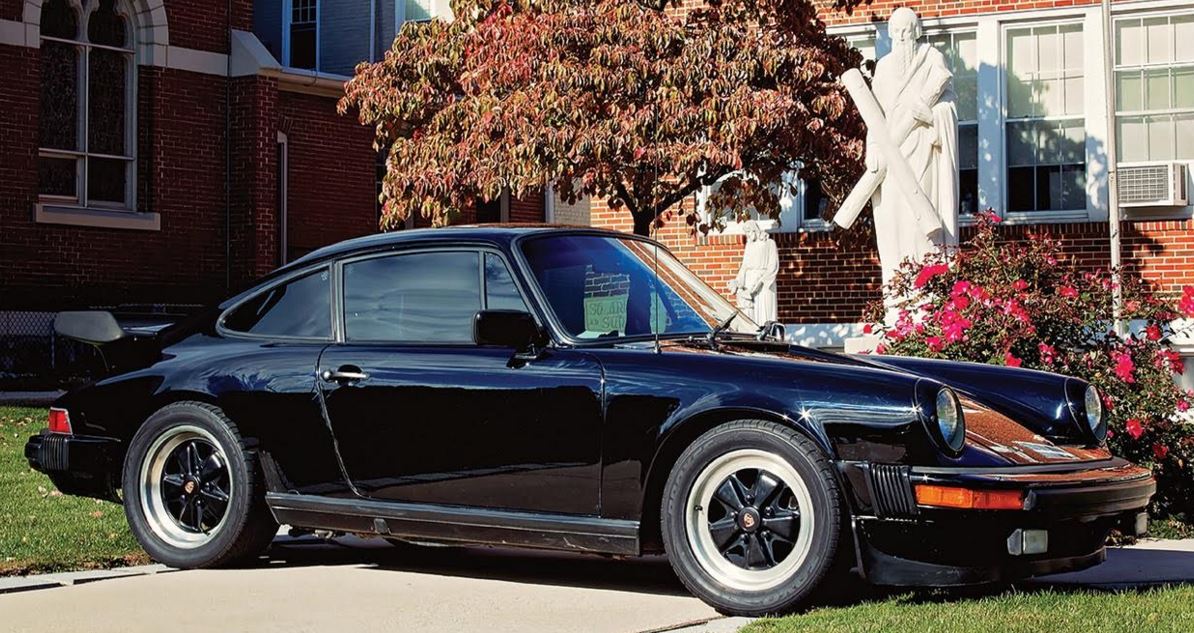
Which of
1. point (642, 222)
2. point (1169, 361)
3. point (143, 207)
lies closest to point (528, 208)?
point (143, 207)

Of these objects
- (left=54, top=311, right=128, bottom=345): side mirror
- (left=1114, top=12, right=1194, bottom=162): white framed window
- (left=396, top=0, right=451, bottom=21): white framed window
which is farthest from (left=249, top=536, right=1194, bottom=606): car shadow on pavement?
(left=396, top=0, right=451, bottom=21): white framed window

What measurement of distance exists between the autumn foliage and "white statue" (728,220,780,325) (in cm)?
34

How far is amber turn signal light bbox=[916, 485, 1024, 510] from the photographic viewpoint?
605cm

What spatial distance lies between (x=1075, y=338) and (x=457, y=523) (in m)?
4.12

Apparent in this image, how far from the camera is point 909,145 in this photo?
14.3 m

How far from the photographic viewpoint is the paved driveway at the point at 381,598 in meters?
6.26

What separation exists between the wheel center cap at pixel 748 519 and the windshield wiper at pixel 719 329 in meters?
0.84

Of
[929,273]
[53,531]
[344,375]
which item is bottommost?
[53,531]

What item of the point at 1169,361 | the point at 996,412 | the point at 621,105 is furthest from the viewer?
the point at 621,105

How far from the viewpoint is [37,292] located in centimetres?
2284

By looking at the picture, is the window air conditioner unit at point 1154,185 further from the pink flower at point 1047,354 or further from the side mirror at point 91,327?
the side mirror at point 91,327

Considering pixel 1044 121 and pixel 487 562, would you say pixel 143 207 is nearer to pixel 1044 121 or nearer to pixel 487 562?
pixel 1044 121

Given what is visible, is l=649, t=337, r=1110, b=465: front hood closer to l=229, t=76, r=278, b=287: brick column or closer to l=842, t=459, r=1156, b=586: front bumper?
l=842, t=459, r=1156, b=586: front bumper

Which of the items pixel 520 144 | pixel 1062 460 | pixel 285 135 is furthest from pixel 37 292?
pixel 1062 460
